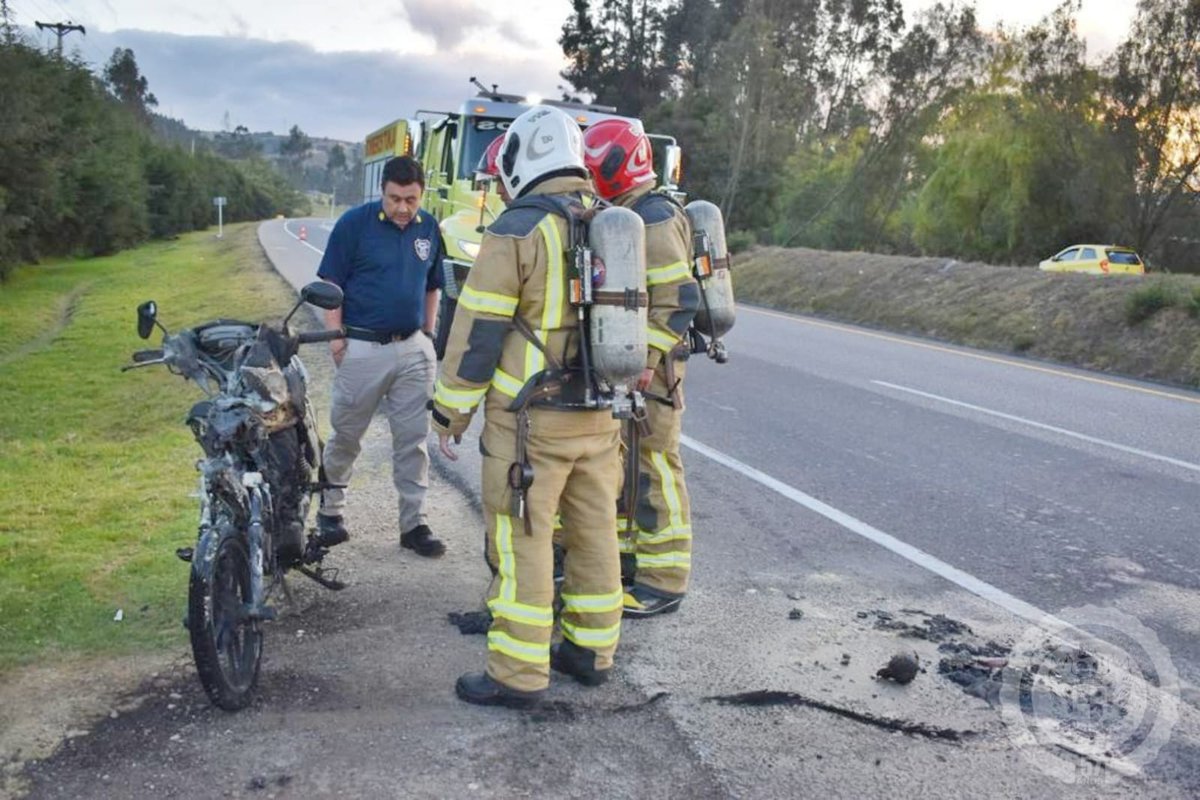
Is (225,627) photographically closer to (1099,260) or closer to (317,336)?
(317,336)

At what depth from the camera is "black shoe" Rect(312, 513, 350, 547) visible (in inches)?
192

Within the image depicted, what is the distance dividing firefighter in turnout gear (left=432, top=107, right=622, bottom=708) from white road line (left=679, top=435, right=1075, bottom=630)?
2.10 metres

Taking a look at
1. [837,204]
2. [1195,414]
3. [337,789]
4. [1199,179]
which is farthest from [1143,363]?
[837,204]

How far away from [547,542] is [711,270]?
5.73 ft

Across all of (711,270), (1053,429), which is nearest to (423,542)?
(711,270)

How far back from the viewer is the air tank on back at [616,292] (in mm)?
3908

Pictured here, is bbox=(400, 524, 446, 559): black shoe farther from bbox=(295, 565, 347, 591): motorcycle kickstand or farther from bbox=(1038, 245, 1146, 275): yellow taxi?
bbox=(1038, 245, 1146, 275): yellow taxi

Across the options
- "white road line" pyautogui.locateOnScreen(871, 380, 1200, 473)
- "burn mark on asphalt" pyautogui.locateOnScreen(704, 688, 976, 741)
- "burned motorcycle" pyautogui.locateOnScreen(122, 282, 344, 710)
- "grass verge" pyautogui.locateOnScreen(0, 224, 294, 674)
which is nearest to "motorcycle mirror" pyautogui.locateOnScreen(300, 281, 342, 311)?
"burned motorcycle" pyautogui.locateOnScreen(122, 282, 344, 710)

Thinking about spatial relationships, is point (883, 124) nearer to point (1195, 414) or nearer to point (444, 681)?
point (1195, 414)

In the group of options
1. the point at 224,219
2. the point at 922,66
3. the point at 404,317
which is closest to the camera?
the point at 404,317

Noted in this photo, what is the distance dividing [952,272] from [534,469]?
19575mm

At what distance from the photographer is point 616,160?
478 centimetres

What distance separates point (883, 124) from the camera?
1668 inches

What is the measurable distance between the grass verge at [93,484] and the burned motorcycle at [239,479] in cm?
63
